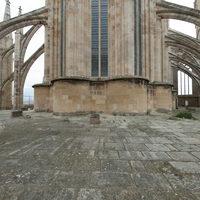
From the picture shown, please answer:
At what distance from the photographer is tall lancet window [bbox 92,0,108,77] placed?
13820 millimetres

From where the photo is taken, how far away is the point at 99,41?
13.9 meters

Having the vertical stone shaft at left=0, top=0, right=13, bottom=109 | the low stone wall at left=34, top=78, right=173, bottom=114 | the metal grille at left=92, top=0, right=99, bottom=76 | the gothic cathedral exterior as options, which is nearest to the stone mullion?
the vertical stone shaft at left=0, top=0, right=13, bottom=109

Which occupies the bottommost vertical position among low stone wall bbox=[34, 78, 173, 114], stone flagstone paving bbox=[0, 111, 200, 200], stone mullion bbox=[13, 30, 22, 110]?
stone flagstone paving bbox=[0, 111, 200, 200]

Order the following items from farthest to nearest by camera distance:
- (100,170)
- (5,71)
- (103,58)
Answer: (5,71) → (103,58) → (100,170)

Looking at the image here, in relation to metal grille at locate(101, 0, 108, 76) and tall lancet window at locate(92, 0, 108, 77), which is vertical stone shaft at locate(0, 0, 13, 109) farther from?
metal grille at locate(101, 0, 108, 76)

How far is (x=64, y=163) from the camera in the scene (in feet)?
10.1

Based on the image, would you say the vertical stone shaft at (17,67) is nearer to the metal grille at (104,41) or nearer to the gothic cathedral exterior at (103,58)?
the gothic cathedral exterior at (103,58)

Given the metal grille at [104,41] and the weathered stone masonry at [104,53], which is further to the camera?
the metal grille at [104,41]

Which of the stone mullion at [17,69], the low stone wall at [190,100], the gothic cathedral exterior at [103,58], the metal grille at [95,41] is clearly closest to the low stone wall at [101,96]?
the gothic cathedral exterior at [103,58]

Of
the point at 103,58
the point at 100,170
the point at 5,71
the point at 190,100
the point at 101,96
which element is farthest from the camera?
the point at 190,100

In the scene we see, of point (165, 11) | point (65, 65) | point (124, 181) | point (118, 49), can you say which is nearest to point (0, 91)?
point (65, 65)

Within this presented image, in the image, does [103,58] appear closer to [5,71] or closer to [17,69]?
[17,69]

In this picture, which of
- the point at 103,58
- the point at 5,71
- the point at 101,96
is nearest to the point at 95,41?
the point at 103,58

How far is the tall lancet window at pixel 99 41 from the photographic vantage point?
13820 mm
